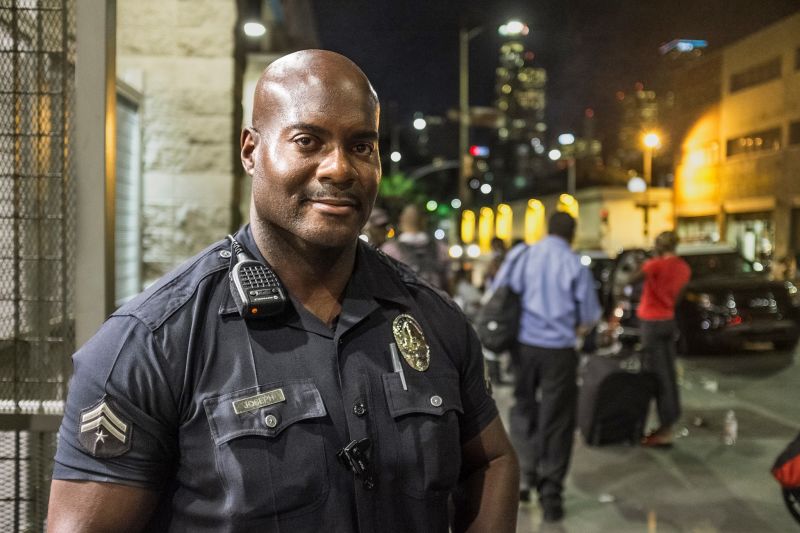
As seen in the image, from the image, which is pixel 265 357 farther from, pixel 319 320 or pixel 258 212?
pixel 258 212

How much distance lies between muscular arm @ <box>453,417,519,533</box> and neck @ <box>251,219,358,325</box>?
51cm

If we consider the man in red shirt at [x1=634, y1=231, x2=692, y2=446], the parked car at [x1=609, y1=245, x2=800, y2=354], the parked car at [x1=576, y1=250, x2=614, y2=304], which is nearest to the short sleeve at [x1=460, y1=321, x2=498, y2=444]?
the man in red shirt at [x1=634, y1=231, x2=692, y2=446]

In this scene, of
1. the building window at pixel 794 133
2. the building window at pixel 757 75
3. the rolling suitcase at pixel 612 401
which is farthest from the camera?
the building window at pixel 757 75

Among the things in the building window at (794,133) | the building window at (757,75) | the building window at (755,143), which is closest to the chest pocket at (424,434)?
the building window at (794,133)

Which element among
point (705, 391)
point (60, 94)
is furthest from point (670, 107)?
point (60, 94)

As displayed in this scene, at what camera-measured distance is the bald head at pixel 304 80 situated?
62.2 inches

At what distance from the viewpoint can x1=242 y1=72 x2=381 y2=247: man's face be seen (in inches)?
61.5

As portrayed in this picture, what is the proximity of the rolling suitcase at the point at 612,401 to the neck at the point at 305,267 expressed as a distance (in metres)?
4.95

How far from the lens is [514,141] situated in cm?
12181

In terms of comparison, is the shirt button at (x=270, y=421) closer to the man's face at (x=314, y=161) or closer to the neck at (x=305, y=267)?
the neck at (x=305, y=267)

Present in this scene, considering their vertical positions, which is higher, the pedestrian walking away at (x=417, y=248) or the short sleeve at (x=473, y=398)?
the pedestrian walking away at (x=417, y=248)

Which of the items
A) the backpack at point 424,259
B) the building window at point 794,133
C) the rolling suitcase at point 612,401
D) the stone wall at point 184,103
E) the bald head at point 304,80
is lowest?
the rolling suitcase at point 612,401

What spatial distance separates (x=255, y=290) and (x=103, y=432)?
1.30 ft

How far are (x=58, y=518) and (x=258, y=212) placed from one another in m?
0.73
